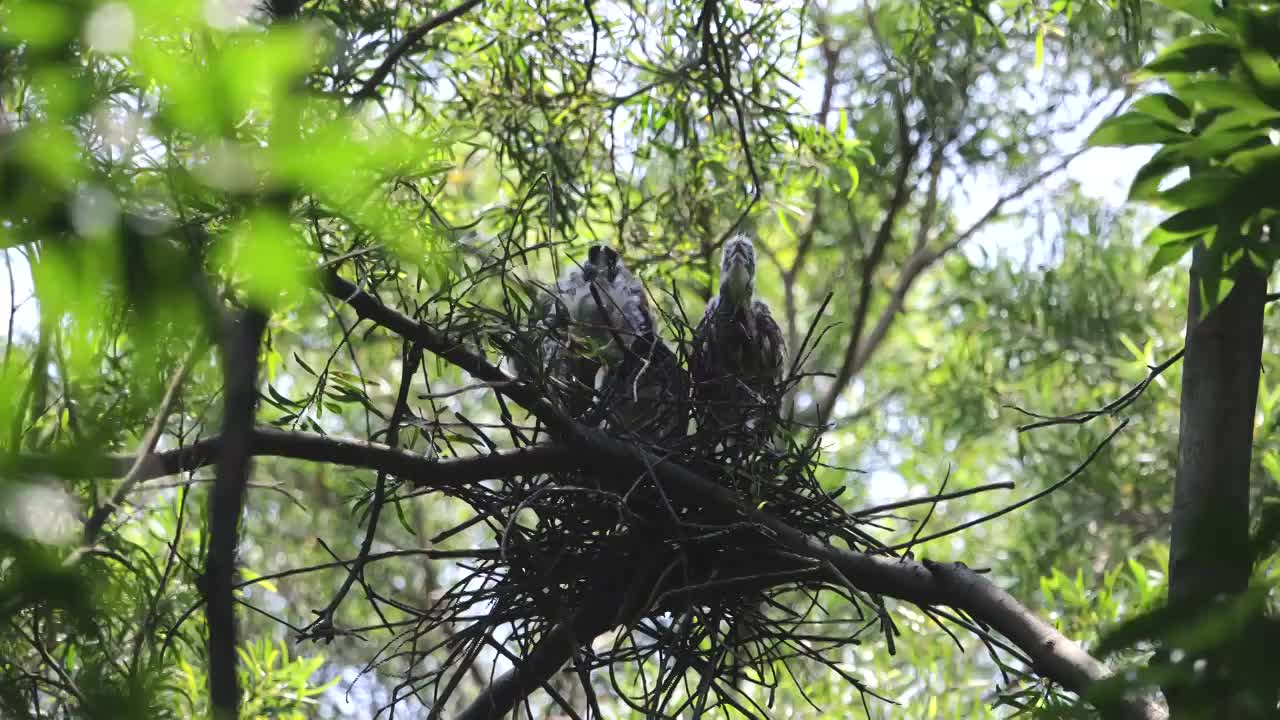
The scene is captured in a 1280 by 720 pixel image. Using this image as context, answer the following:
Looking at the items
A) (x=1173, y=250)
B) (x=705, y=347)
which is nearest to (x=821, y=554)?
(x=1173, y=250)

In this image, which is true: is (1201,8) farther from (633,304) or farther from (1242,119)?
(633,304)

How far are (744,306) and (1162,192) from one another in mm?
2826

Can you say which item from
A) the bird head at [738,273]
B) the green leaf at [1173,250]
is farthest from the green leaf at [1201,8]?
the bird head at [738,273]

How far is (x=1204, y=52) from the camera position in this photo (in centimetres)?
134

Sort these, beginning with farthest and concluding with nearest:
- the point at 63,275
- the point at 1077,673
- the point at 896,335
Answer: the point at 896,335, the point at 1077,673, the point at 63,275

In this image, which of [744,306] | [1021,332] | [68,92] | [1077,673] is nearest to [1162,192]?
[1077,673]

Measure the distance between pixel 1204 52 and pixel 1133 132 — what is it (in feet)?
0.49

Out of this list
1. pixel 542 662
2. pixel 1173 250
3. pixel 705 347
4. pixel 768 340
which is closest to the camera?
pixel 1173 250

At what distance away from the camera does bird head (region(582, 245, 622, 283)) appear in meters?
4.14

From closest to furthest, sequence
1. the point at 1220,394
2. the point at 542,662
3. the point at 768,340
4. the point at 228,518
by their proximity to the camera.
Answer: the point at 228,518, the point at 1220,394, the point at 542,662, the point at 768,340

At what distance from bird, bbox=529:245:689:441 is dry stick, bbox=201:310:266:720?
4.70 ft

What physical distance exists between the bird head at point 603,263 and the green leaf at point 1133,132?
2.71 meters

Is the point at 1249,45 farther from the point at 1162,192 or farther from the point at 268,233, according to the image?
the point at 268,233

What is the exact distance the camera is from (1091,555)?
738 cm
